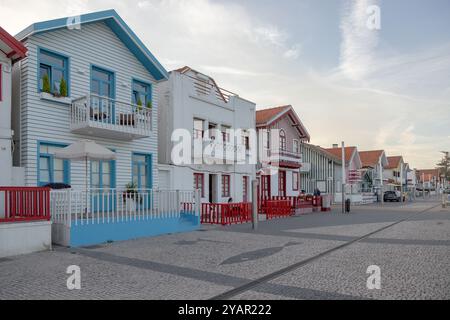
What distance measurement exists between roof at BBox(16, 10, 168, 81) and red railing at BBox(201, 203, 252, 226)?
20.2 ft

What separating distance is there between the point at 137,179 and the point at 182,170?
303 centimetres

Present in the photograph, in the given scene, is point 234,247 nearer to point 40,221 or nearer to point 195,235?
point 195,235

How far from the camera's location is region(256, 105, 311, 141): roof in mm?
27341

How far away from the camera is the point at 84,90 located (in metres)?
14.5

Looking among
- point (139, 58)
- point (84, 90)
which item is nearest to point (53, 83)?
point (84, 90)

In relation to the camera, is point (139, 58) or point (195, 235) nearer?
point (195, 235)

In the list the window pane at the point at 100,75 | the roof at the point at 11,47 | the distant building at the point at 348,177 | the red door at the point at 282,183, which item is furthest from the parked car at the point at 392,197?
the roof at the point at 11,47

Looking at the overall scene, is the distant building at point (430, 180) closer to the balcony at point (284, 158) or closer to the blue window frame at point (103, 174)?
the balcony at point (284, 158)

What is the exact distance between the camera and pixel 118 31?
15.9 metres

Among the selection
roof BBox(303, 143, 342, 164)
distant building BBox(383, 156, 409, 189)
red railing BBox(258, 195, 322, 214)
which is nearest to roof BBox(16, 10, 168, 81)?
red railing BBox(258, 195, 322, 214)

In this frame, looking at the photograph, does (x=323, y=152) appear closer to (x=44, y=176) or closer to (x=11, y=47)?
(x=44, y=176)

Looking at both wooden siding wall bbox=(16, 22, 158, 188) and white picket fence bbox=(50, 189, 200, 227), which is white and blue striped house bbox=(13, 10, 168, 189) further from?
white picket fence bbox=(50, 189, 200, 227)

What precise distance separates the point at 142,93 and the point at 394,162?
6440cm

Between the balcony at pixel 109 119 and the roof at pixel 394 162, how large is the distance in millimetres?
62443
